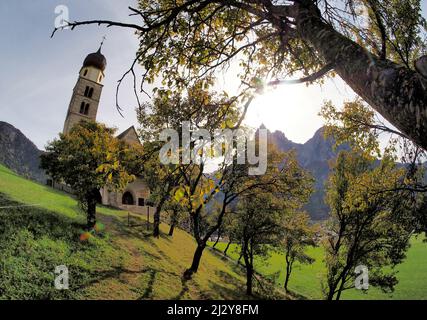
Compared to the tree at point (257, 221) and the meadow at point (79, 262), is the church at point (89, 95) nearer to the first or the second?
the meadow at point (79, 262)

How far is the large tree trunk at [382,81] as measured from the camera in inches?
92.7

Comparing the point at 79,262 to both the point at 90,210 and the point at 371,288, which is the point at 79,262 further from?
the point at 371,288

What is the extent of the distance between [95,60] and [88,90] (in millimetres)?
7602

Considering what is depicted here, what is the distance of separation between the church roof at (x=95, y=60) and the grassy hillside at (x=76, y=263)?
2018 inches

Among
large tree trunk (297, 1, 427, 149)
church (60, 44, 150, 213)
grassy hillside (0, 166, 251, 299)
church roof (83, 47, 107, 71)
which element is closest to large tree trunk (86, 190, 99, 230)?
grassy hillside (0, 166, 251, 299)

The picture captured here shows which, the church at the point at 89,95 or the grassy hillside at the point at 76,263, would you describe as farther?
the church at the point at 89,95

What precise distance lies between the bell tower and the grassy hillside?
4393 centimetres

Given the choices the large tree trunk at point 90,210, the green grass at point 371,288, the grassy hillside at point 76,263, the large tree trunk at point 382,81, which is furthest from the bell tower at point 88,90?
the large tree trunk at point 382,81

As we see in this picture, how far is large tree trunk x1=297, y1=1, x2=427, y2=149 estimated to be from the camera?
2.36 m

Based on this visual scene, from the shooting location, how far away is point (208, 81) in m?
5.97

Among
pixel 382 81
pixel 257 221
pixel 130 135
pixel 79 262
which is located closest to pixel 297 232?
pixel 257 221

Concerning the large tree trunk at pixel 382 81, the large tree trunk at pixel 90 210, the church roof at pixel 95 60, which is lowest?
the large tree trunk at pixel 90 210
